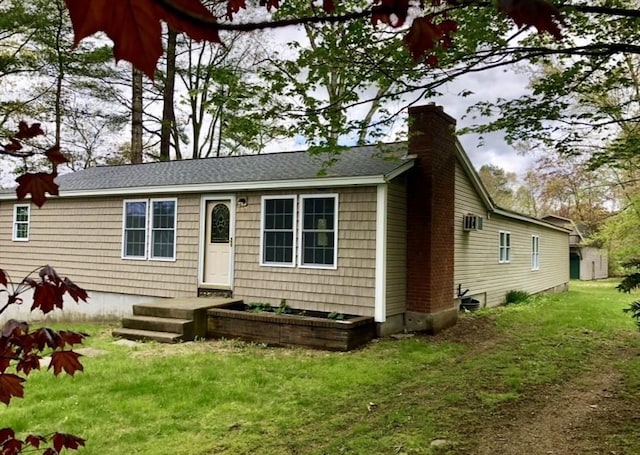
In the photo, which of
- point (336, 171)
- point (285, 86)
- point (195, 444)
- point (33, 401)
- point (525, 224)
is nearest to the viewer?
point (195, 444)

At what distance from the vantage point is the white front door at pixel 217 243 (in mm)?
9859

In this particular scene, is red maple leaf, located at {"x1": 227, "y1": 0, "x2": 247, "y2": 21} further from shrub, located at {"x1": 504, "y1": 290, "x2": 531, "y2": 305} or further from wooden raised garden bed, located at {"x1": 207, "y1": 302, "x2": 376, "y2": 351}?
shrub, located at {"x1": 504, "y1": 290, "x2": 531, "y2": 305}

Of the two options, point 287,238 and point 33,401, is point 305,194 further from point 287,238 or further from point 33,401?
point 33,401

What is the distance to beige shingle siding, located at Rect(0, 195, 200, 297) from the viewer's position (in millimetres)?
10250

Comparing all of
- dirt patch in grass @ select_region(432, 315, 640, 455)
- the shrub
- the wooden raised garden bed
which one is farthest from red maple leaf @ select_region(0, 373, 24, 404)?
the shrub

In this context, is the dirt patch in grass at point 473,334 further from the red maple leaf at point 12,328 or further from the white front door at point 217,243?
the red maple leaf at point 12,328

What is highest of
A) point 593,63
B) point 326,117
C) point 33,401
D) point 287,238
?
point 593,63

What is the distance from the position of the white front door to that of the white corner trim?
10.8 feet

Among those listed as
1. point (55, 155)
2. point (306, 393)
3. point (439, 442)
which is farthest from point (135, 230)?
point (55, 155)

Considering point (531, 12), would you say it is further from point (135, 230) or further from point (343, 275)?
point (135, 230)

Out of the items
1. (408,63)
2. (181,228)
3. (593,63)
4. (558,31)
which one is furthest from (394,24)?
(181,228)

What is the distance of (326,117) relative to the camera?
7.36 m

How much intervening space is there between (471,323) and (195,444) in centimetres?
746

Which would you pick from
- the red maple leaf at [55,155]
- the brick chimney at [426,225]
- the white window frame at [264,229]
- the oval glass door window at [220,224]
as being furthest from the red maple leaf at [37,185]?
the oval glass door window at [220,224]
